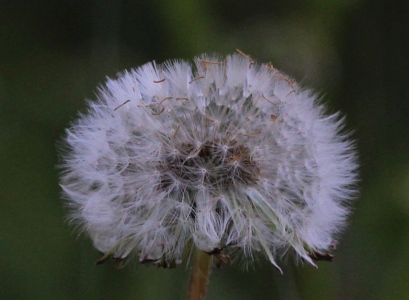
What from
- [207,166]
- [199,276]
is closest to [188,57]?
[207,166]

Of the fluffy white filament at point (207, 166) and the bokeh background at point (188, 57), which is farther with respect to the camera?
the bokeh background at point (188, 57)

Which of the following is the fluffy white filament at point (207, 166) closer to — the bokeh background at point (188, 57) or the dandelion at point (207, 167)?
the dandelion at point (207, 167)

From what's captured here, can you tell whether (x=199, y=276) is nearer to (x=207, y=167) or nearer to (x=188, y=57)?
(x=207, y=167)

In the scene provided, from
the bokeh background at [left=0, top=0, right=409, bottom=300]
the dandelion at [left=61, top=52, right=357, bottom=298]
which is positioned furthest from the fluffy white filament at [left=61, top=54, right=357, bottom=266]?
the bokeh background at [left=0, top=0, right=409, bottom=300]

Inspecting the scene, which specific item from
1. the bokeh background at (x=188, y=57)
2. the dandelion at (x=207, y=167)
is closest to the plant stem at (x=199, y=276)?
the dandelion at (x=207, y=167)

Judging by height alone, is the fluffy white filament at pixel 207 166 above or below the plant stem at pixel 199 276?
above

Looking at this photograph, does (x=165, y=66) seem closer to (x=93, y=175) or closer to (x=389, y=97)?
(x=93, y=175)
